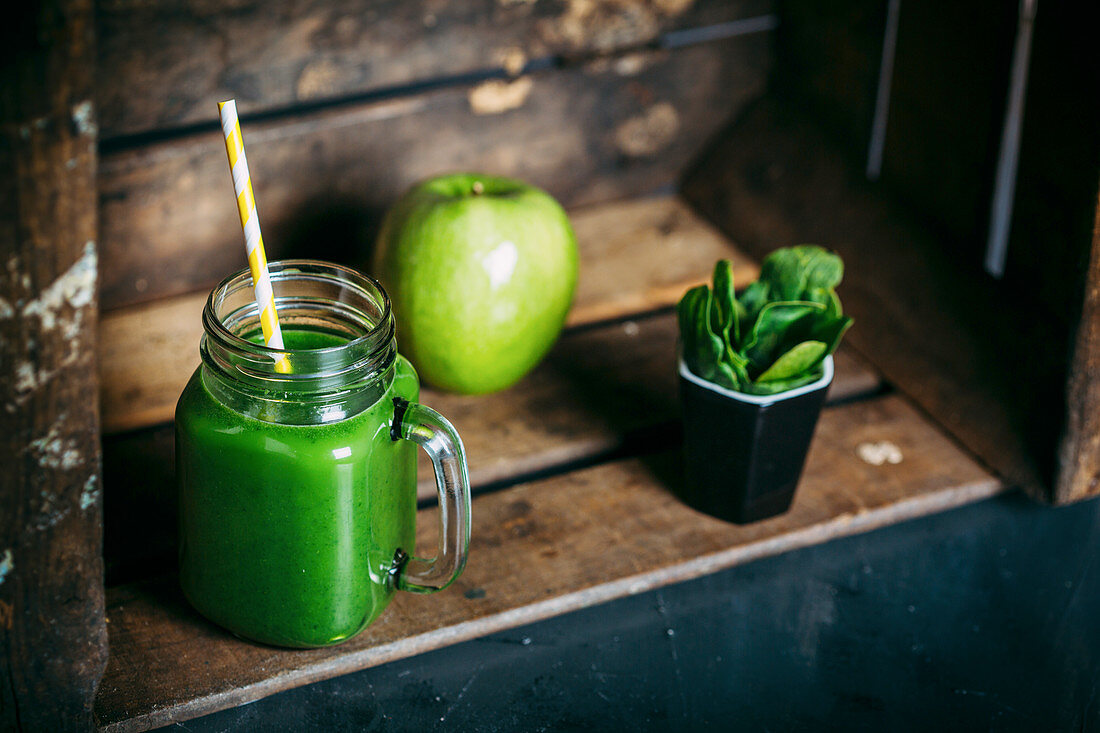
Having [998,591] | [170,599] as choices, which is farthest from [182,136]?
[998,591]

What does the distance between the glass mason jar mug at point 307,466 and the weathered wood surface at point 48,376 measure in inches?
2.9

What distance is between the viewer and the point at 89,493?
598mm

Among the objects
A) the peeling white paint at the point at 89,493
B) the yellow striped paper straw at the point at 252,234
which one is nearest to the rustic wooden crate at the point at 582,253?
the peeling white paint at the point at 89,493

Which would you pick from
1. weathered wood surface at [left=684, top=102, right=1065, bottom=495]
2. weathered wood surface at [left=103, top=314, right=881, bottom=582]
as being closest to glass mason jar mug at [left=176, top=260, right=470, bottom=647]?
weathered wood surface at [left=103, top=314, right=881, bottom=582]

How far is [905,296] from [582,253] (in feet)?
1.05

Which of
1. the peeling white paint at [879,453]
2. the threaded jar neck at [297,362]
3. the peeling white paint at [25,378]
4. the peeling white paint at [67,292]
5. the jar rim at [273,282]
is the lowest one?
the peeling white paint at [879,453]

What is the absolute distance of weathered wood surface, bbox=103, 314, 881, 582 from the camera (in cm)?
81

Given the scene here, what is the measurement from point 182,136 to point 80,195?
20.1 inches

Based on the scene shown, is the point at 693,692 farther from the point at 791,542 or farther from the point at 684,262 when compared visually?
the point at 684,262

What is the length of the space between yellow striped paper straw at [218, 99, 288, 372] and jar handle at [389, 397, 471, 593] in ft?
0.27

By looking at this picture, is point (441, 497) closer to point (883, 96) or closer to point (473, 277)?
point (473, 277)

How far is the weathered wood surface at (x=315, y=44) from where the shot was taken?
955 millimetres

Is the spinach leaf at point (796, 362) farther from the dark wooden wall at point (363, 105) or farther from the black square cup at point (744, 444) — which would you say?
the dark wooden wall at point (363, 105)

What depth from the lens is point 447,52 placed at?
1062mm
